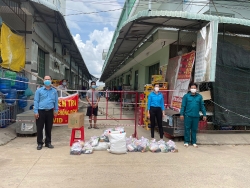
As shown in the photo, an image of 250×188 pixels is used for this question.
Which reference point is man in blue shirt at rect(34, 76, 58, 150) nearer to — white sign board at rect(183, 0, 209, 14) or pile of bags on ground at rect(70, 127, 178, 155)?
pile of bags on ground at rect(70, 127, 178, 155)

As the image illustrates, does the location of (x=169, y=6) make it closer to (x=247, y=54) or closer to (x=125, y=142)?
(x=247, y=54)

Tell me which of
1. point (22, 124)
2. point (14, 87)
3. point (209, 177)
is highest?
point (14, 87)

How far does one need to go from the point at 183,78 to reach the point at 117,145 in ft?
13.5

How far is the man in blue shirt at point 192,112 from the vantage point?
6262mm

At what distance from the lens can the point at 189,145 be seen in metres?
6.47

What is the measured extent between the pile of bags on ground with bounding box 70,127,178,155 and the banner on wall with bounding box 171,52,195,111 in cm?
290

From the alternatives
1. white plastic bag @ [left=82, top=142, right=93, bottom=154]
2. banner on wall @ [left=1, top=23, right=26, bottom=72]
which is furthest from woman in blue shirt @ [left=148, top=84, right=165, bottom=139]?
banner on wall @ [left=1, top=23, right=26, bottom=72]

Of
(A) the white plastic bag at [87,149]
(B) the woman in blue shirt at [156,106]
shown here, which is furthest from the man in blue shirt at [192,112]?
(A) the white plastic bag at [87,149]

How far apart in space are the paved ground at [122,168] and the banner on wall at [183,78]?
8.58ft

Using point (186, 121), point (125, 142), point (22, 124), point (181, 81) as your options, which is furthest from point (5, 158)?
point (181, 81)

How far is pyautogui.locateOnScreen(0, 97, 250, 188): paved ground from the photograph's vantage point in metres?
3.85

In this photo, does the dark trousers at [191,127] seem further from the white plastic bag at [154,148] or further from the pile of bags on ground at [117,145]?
the white plastic bag at [154,148]

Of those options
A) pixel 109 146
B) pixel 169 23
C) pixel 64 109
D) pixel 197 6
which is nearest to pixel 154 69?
pixel 197 6

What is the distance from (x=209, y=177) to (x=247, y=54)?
212 inches
